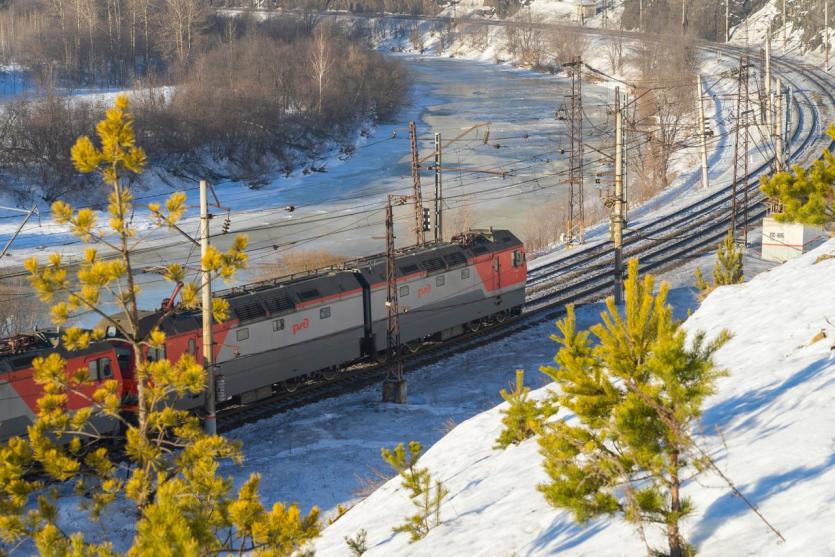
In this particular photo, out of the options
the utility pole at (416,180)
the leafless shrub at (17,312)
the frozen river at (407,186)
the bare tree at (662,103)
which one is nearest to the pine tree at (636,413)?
the utility pole at (416,180)

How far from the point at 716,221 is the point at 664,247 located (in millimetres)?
5532

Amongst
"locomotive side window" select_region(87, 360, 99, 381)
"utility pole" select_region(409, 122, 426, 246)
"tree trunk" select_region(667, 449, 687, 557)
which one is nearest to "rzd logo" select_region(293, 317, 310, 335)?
"locomotive side window" select_region(87, 360, 99, 381)

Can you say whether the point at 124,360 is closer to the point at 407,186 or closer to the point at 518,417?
the point at 518,417

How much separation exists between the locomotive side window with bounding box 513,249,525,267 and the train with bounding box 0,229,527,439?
0.04 m

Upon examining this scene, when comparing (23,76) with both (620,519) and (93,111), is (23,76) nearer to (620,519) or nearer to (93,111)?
(93,111)

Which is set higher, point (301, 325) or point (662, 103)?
point (662, 103)

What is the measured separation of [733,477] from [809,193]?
9.58 meters

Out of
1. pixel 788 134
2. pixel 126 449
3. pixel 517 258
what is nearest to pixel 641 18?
pixel 788 134

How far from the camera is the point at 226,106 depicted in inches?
3132

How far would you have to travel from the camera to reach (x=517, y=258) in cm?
3394

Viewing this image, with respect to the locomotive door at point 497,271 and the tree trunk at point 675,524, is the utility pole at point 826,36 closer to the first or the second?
the locomotive door at point 497,271

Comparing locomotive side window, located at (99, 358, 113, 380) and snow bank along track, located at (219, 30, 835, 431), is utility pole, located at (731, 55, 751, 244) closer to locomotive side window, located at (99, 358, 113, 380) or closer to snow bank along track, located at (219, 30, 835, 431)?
snow bank along track, located at (219, 30, 835, 431)

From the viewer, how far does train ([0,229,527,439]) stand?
2098 centimetres

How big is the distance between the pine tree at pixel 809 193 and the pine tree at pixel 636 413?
969 cm
